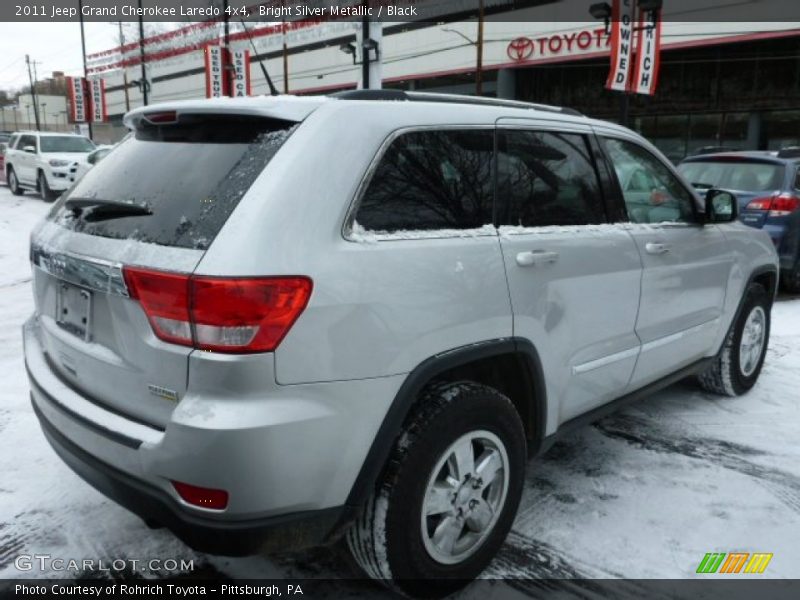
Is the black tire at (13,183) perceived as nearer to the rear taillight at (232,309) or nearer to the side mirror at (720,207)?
the side mirror at (720,207)

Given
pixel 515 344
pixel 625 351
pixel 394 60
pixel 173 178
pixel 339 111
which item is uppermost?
pixel 394 60

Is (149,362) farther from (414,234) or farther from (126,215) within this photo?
(414,234)

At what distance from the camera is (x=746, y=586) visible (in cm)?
258

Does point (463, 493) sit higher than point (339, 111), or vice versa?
point (339, 111)

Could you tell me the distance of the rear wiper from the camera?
7.38ft

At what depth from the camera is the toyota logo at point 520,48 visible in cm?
3131

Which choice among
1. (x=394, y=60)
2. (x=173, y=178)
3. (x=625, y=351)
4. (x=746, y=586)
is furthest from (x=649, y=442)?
(x=394, y=60)

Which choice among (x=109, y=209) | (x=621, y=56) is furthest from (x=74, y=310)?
(x=621, y=56)

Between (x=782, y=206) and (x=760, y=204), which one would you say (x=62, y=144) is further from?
(x=782, y=206)

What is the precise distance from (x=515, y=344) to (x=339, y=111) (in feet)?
3.44

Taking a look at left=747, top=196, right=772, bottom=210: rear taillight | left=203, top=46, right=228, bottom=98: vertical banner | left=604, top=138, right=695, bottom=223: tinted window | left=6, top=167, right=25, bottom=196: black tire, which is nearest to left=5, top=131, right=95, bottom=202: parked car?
left=6, top=167, right=25, bottom=196: black tire

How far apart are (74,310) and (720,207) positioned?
3.36 metres

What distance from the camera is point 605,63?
29.4m

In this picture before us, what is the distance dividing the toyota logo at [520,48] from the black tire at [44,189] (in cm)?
2215
